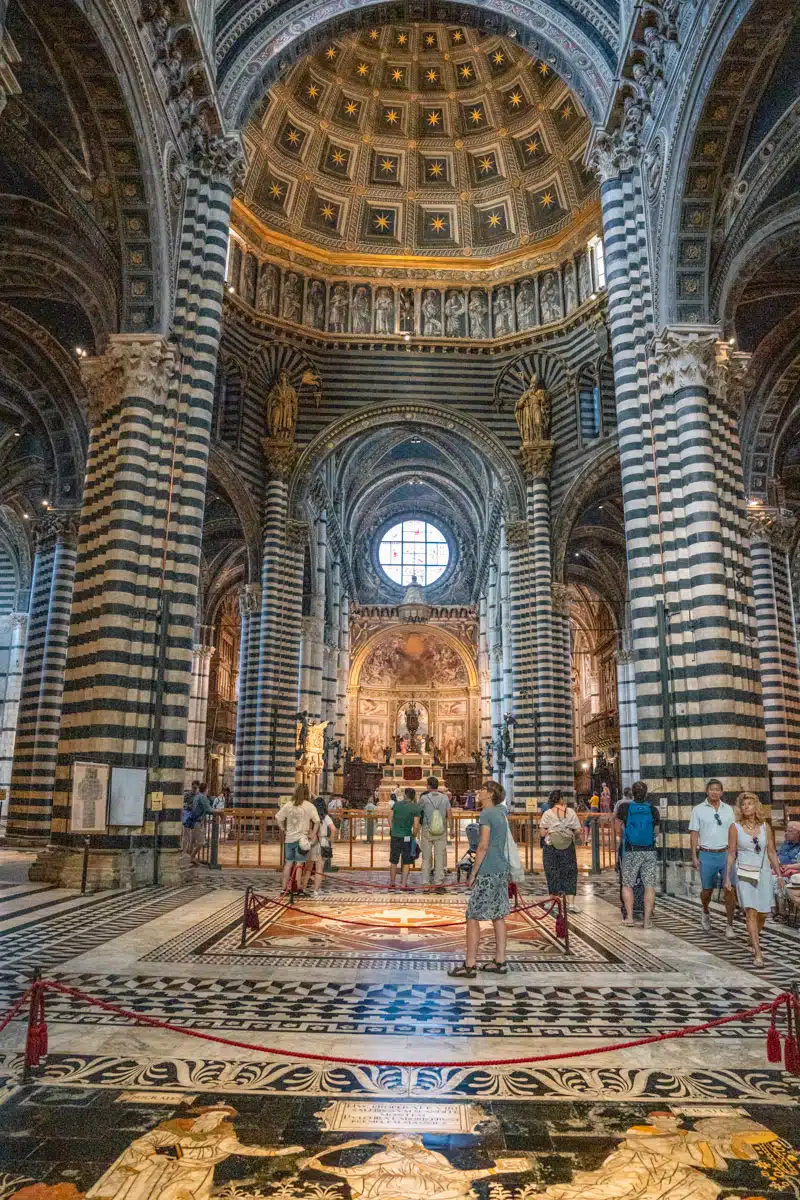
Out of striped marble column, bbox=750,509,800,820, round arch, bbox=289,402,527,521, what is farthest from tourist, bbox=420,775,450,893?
round arch, bbox=289,402,527,521

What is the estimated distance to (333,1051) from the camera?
16.0ft

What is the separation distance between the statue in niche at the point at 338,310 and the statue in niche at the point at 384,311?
1.14m

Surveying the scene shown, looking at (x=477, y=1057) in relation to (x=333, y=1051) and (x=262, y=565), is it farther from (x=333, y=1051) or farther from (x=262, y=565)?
(x=262, y=565)

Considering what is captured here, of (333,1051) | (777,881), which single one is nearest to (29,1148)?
(333,1051)

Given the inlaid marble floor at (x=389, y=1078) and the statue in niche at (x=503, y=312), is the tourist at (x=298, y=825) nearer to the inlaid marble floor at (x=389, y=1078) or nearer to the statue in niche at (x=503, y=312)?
the inlaid marble floor at (x=389, y=1078)

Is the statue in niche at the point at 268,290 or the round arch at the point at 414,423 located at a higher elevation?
the statue in niche at the point at 268,290

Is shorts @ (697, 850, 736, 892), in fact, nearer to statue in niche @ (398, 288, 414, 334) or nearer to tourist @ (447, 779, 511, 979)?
tourist @ (447, 779, 511, 979)

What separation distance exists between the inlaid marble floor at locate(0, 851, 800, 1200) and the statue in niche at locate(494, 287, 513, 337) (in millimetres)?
24605

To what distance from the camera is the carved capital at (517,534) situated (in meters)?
28.2

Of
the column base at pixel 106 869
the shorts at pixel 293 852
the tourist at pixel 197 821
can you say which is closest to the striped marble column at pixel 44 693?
the tourist at pixel 197 821

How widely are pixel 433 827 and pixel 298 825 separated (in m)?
2.48

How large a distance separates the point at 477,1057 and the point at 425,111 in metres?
31.2

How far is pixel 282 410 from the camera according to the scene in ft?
90.9

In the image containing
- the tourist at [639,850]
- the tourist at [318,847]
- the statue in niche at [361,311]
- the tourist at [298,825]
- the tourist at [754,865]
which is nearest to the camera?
the tourist at [754,865]
